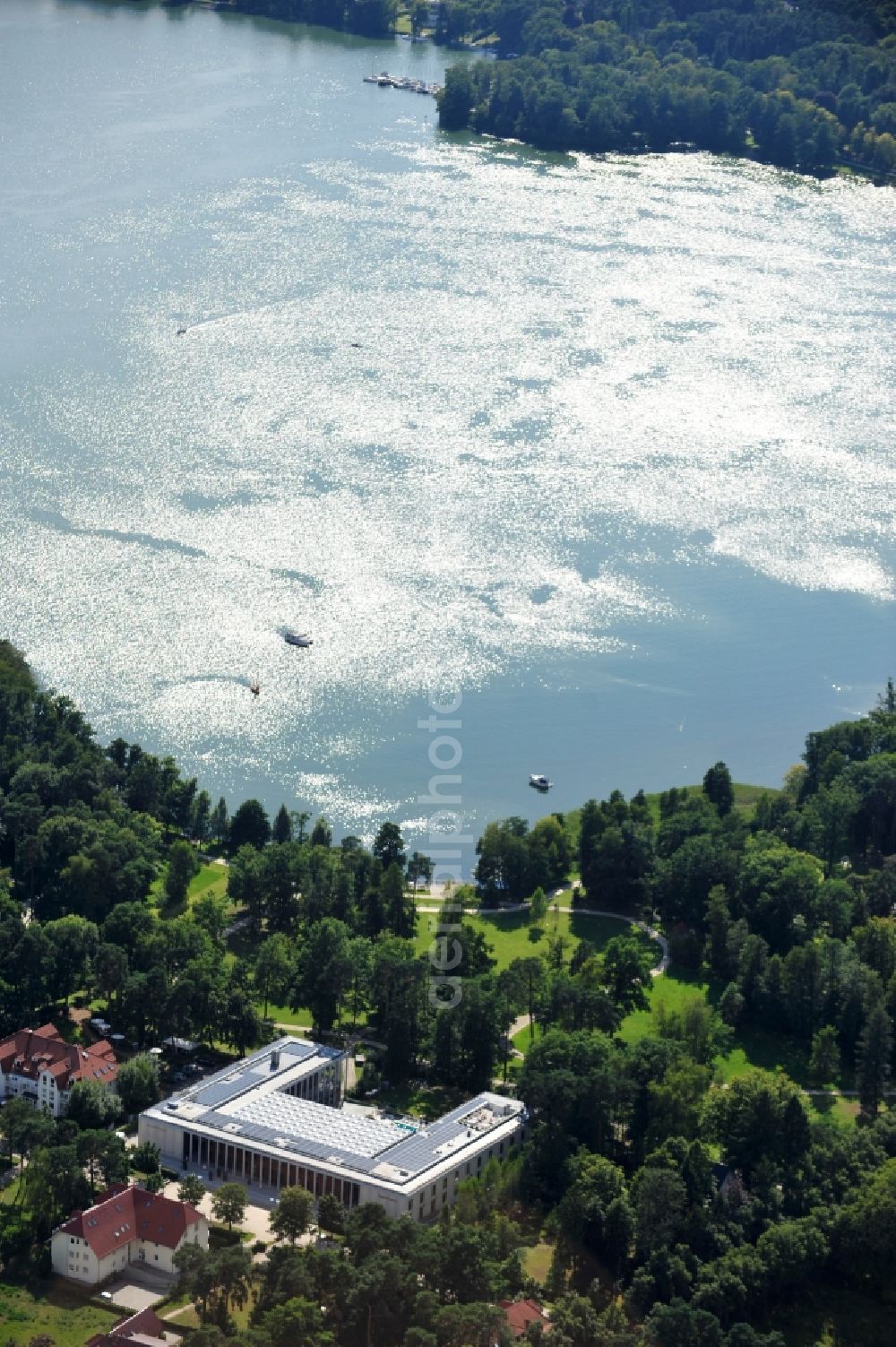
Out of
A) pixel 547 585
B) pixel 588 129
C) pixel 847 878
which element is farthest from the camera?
pixel 588 129

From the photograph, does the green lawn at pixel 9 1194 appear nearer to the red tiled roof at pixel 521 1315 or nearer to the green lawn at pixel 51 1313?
the green lawn at pixel 51 1313

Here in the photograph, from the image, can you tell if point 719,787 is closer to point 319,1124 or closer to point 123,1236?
point 319,1124

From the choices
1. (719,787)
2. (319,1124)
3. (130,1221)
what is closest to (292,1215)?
(130,1221)

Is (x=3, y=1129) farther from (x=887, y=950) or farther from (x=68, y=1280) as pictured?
(x=887, y=950)

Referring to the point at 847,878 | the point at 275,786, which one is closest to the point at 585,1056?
the point at 847,878

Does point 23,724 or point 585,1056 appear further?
point 23,724

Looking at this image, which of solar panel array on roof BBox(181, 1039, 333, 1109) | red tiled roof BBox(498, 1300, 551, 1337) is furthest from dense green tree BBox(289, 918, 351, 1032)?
red tiled roof BBox(498, 1300, 551, 1337)
